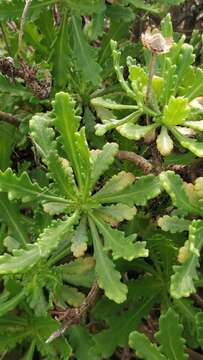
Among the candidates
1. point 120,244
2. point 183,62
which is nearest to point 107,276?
point 120,244

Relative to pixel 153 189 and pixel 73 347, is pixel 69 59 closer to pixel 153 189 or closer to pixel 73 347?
pixel 153 189

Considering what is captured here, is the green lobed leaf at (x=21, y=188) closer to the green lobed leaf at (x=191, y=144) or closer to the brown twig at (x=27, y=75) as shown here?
the green lobed leaf at (x=191, y=144)

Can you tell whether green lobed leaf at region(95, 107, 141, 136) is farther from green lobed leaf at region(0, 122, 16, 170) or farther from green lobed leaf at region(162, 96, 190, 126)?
green lobed leaf at region(0, 122, 16, 170)

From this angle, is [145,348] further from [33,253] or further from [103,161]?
[103,161]

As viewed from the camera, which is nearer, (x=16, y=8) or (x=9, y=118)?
(x=16, y=8)

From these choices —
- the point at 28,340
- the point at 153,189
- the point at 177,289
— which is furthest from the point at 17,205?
the point at 177,289

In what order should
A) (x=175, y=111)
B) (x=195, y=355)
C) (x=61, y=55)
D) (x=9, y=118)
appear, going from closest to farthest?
(x=175, y=111)
(x=195, y=355)
(x=61, y=55)
(x=9, y=118)

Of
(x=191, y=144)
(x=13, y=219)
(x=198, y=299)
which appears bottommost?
(x=198, y=299)
